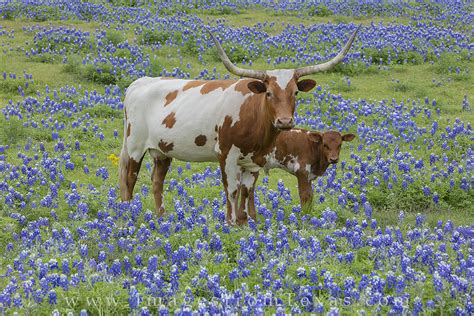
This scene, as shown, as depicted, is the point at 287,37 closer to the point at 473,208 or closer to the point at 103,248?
the point at 473,208

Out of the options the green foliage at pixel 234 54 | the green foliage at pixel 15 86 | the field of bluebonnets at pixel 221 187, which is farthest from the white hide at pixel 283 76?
the green foliage at pixel 234 54

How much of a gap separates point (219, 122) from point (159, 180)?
1.57m

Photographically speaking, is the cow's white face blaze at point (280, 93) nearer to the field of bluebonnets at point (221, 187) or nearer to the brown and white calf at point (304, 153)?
the field of bluebonnets at point (221, 187)

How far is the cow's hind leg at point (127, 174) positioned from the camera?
962 centimetres

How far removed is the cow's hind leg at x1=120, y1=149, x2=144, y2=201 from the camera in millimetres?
9625

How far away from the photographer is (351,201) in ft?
32.8

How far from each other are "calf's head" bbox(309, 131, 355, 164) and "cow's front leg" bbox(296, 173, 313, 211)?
16.1 inches

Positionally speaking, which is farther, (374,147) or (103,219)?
(374,147)

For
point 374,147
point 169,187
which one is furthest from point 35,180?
point 374,147

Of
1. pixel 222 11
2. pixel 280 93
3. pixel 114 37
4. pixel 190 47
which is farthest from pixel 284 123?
pixel 222 11

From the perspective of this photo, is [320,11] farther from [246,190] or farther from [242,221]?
[242,221]

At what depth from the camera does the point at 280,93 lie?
7551mm

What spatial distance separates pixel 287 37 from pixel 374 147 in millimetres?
8738

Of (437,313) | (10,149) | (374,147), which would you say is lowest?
(10,149)
